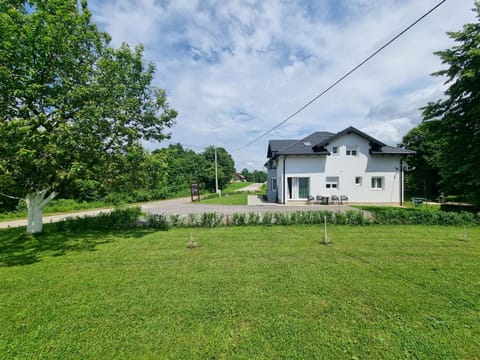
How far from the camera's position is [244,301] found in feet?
11.6

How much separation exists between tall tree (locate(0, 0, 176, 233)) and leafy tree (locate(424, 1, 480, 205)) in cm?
1592

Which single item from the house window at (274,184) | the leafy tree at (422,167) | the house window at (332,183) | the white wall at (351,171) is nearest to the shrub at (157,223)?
the white wall at (351,171)

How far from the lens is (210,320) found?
3066 millimetres

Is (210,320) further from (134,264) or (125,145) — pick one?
(125,145)

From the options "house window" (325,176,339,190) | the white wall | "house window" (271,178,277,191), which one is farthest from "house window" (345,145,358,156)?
"house window" (271,178,277,191)

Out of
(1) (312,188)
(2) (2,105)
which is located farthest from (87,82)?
(1) (312,188)

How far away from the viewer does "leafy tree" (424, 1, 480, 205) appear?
34.6 feet

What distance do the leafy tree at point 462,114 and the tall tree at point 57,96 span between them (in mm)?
15919

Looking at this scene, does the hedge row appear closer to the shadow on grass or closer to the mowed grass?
the shadow on grass

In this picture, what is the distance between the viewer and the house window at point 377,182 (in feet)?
60.6

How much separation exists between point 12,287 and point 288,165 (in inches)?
675

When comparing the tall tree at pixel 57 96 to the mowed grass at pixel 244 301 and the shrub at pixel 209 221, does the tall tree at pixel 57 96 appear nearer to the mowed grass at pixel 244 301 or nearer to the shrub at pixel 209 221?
the mowed grass at pixel 244 301

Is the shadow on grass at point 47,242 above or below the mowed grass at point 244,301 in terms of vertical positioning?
below

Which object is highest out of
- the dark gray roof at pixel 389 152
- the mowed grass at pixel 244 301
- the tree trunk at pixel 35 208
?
the dark gray roof at pixel 389 152
